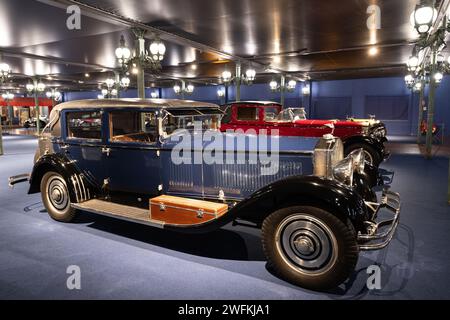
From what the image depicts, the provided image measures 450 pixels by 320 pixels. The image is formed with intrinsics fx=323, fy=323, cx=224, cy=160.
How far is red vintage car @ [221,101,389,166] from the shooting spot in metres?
8.49

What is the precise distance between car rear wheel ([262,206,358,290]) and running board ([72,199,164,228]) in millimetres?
1336

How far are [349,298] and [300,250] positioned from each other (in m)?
0.57

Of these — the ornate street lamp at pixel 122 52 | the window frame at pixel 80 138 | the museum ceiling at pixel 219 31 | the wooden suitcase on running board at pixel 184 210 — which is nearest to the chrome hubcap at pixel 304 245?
the wooden suitcase on running board at pixel 184 210

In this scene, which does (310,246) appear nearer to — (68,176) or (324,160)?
(324,160)

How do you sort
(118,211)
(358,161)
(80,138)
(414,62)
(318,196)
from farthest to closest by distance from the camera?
(414,62)
(80,138)
(118,211)
(358,161)
(318,196)

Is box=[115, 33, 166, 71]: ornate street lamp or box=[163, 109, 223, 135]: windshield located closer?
box=[163, 109, 223, 135]: windshield

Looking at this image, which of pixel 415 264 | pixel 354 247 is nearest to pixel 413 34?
pixel 415 264

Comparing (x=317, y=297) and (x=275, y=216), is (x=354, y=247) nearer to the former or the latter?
(x=317, y=297)

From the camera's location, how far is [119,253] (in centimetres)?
383

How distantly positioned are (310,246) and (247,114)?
6713 millimetres

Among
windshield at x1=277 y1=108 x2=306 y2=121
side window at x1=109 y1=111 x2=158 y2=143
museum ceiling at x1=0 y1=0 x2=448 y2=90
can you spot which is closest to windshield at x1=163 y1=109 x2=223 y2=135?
side window at x1=109 y1=111 x2=158 y2=143

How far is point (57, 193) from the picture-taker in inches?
191

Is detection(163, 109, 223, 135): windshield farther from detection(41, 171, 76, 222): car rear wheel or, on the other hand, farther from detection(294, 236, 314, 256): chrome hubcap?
detection(294, 236, 314, 256): chrome hubcap

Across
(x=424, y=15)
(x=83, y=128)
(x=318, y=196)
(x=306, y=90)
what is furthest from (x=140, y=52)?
(x=306, y=90)
